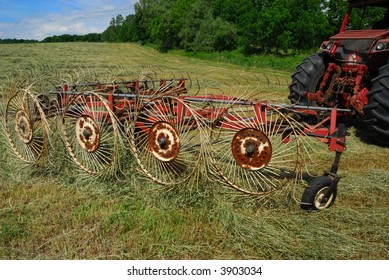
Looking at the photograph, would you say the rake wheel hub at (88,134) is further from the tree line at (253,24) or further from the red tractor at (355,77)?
the tree line at (253,24)

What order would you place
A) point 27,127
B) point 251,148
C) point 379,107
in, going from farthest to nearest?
point 379,107 < point 27,127 < point 251,148

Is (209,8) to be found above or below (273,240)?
above

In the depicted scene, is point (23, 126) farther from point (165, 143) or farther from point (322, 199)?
point (322, 199)

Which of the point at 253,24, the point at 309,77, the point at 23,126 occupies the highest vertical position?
the point at 253,24

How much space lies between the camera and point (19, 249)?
2.91m

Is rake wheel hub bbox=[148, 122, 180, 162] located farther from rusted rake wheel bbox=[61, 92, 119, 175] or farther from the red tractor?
the red tractor

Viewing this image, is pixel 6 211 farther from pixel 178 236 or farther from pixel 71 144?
pixel 178 236

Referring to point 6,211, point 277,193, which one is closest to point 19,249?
point 6,211

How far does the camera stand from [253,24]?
1012 inches

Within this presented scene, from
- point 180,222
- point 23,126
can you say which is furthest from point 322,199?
point 23,126

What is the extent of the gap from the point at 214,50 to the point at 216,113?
85.5 feet

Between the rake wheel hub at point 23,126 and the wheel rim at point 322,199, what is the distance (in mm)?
3435

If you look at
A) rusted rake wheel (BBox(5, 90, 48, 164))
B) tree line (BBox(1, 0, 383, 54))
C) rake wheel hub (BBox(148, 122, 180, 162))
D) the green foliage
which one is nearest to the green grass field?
rake wheel hub (BBox(148, 122, 180, 162))

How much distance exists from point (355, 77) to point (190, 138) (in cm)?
337
